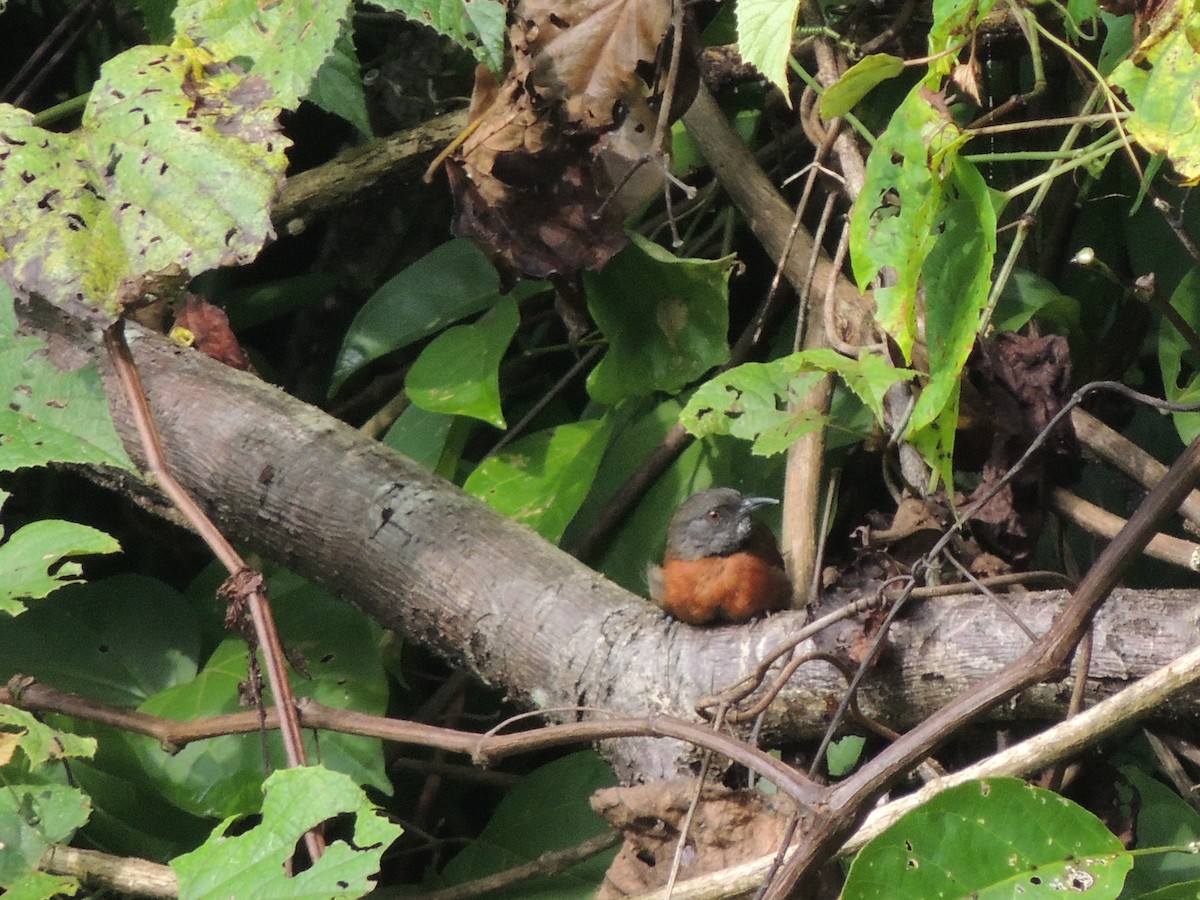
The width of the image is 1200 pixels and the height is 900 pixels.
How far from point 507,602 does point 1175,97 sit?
1.43 metres

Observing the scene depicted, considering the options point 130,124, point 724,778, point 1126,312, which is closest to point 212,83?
point 130,124

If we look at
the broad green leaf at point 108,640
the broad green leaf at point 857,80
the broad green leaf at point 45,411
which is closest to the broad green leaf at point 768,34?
the broad green leaf at point 857,80

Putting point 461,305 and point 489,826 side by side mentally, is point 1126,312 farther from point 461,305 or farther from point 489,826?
point 489,826

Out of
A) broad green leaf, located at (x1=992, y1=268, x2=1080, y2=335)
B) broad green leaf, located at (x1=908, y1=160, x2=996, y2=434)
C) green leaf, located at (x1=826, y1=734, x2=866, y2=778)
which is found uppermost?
broad green leaf, located at (x1=908, y1=160, x2=996, y2=434)

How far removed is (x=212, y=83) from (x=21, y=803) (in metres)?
1.27

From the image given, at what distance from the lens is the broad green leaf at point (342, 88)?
2.76m

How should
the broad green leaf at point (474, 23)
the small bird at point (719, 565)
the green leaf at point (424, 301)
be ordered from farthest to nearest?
1. the green leaf at point (424, 301)
2. the small bird at point (719, 565)
3. the broad green leaf at point (474, 23)

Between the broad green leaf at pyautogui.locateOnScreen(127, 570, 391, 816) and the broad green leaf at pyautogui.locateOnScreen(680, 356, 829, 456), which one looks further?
the broad green leaf at pyautogui.locateOnScreen(127, 570, 391, 816)

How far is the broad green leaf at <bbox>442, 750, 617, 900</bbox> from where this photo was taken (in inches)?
97.7

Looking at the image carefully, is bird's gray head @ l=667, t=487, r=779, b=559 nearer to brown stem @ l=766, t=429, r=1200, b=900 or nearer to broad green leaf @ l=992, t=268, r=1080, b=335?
broad green leaf @ l=992, t=268, r=1080, b=335

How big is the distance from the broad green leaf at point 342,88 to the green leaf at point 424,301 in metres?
0.43

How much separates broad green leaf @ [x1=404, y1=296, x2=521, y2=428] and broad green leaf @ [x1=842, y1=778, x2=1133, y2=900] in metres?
1.48

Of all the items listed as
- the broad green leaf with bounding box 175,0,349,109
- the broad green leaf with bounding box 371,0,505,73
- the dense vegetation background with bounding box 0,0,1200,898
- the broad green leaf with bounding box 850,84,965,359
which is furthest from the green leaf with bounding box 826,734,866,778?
the broad green leaf with bounding box 175,0,349,109

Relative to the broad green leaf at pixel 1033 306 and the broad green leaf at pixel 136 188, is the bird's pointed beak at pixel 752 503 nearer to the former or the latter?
the broad green leaf at pixel 1033 306
